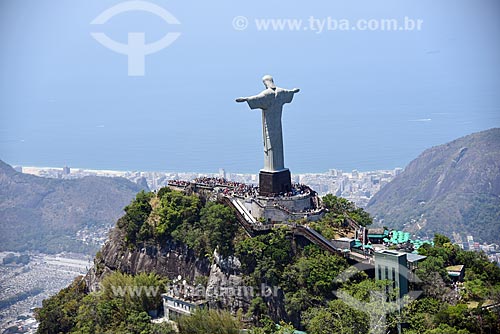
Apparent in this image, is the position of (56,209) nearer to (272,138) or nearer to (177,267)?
(177,267)

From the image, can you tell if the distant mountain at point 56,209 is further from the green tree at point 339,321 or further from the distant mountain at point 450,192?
the green tree at point 339,321

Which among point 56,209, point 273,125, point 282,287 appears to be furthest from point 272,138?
point 56,209

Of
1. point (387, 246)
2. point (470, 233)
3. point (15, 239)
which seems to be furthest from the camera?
point (15, 239)

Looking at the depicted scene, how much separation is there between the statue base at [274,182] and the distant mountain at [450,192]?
46.6m

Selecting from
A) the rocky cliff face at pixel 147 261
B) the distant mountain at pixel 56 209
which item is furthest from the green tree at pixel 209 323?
the distant mountain at pixel 56 209

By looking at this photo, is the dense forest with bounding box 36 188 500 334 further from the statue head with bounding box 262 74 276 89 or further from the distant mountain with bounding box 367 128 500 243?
the distant mountain with bounding box 367 128 500 243

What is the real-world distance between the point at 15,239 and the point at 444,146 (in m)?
67.5

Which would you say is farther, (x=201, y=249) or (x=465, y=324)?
(x=201, y=249)

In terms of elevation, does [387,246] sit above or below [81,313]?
above

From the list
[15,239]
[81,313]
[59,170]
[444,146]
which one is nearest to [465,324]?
[81,313]

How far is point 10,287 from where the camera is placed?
8419cm

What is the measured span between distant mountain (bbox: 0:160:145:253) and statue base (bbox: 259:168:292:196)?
2910 inches

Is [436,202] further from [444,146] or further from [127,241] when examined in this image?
[127,241]

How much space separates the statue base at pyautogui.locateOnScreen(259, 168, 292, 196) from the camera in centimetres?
3033
